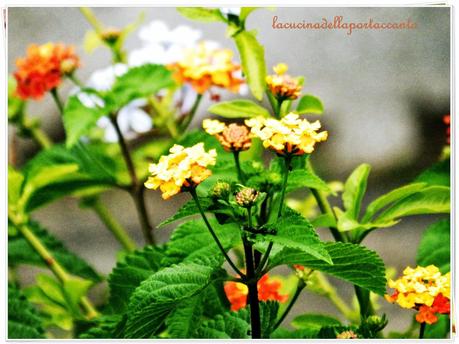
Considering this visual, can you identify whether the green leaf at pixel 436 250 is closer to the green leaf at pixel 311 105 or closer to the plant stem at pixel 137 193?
the green leaf at pixel 311 105

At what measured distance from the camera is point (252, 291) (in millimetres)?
616

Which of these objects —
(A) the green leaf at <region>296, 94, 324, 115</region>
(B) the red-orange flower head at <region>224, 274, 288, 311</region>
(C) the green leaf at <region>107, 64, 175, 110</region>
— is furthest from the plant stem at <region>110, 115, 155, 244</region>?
(A) the green leaf at <region>296, 94, 324, 115</region>

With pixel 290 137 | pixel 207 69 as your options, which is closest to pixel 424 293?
pixel 290 137

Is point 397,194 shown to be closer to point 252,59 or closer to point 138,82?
point 252,59

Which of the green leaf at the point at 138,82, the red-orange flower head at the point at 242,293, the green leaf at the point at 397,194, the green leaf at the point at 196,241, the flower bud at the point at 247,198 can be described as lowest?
the red-orange flower head at the point at 242,293

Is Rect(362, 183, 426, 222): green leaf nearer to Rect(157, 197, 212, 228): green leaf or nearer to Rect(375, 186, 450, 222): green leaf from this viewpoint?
Rect(375, 186, 450, 222): green leaf

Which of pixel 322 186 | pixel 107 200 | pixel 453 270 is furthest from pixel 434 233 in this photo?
pixel 107 200

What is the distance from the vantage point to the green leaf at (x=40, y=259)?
844mm

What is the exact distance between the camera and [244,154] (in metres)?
0.77

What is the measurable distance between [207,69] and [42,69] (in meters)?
0.22

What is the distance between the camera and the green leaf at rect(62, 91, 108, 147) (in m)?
0.81

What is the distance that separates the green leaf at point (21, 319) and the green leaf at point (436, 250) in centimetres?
40

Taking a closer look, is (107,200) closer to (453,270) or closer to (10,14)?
(10,14)

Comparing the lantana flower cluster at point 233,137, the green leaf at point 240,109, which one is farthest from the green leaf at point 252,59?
the lantana flower cluster at point 233,137
